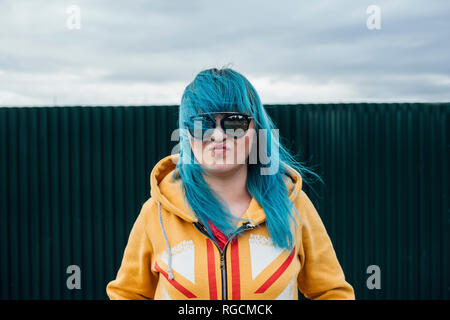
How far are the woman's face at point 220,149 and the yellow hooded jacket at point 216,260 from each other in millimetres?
255

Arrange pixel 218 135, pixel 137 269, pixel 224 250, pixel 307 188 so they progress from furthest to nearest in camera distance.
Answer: pixel 307 188 < pixel 137 269 < pixel 224 250 < pixel 218 135

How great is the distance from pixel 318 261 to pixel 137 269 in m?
0.81

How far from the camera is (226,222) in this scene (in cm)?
165

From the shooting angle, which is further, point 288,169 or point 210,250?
point 288,169

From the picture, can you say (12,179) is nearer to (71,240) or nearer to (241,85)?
(71,240)

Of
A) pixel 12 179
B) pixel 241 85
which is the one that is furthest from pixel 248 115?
pixel 12 179

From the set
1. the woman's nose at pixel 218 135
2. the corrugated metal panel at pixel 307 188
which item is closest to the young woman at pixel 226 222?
the woman's nose at pixel 218 135

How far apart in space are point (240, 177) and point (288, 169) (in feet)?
0.97

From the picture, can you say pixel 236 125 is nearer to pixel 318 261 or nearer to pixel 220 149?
pixel 220 149

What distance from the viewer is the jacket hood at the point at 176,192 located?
1.67m

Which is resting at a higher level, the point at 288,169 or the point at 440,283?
the point at 288,169

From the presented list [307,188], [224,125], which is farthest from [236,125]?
[307,188]

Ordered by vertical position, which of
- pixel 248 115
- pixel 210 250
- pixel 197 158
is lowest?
pixel 210 250

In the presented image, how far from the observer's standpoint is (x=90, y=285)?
5438mm
